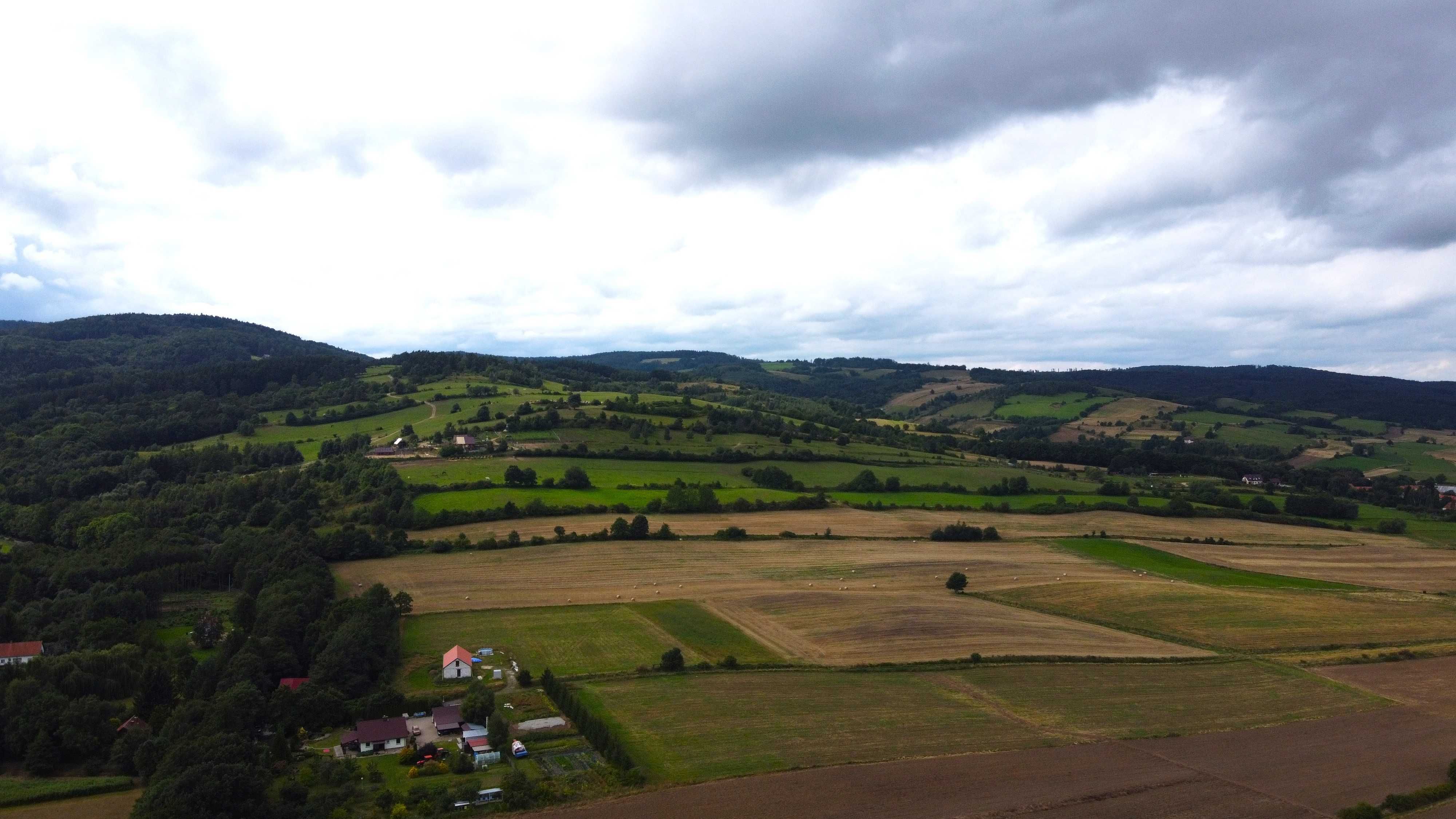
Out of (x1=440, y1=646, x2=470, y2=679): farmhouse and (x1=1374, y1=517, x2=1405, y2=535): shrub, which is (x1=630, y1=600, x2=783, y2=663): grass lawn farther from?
(x1=1374, y1=517, x2=1405, y2=535): shrub

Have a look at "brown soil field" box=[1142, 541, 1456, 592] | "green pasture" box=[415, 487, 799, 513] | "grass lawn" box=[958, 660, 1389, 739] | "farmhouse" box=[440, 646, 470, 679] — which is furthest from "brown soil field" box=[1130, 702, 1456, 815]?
"green pasture" box=[415, 487, 799, 513]

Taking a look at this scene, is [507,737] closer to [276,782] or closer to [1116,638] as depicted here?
[276,782]

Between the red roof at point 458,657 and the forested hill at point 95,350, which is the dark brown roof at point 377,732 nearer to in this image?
the red roof at point 458,657

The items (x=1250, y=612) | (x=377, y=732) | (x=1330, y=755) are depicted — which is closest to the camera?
(x=1330, y=755)

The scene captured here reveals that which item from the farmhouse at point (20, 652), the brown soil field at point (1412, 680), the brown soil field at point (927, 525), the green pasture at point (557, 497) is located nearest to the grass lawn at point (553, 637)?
the farmhouse at point (20, 652)

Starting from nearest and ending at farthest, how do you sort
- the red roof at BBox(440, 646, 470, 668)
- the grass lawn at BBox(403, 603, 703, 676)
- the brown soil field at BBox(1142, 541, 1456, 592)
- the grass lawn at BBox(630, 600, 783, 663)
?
the red roof at BBox(440, 646, 470, 668)
the grass lawn at BBox(403, 603, 703, 676)
the grass lawn at BBox(630, 600, 783, 663)
the brown soil field at BBox(1142, 541, 1456, 592)

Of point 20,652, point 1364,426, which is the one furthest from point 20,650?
point 1364,426

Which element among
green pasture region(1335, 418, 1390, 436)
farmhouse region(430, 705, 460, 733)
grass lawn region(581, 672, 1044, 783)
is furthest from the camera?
green pasture region(1335, 418, 1390, 436)

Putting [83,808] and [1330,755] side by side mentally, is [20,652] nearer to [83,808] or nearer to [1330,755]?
[83,808]
